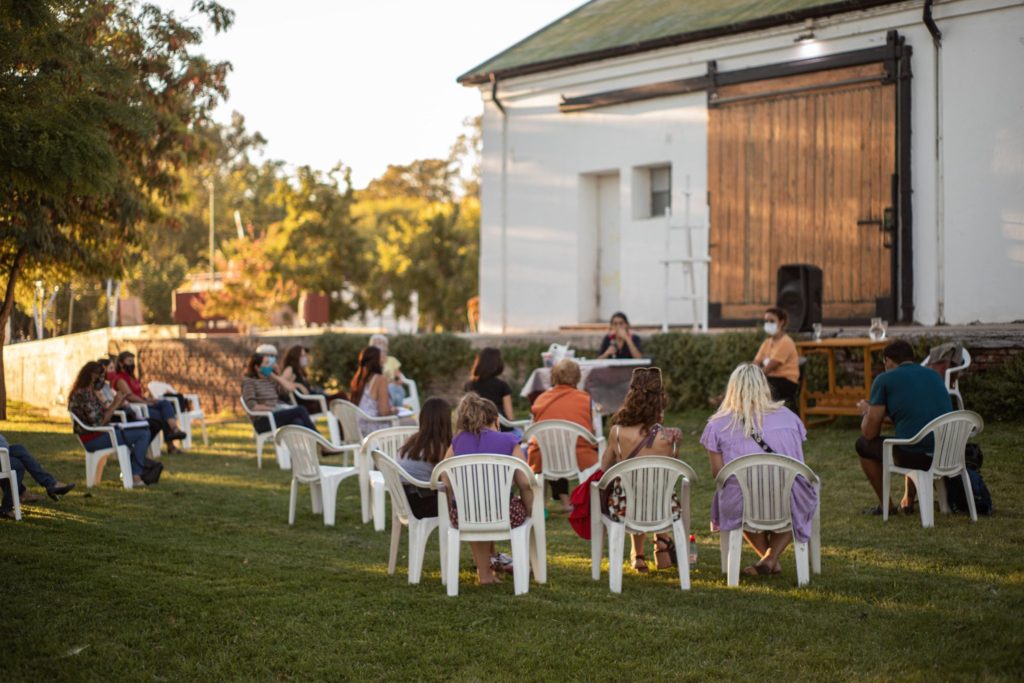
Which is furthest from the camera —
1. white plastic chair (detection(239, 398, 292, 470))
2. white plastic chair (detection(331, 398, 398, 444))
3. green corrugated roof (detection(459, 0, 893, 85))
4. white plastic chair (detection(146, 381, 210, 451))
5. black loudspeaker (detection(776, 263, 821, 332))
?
green corrugated roof (detection(459, 0, 893, 85))

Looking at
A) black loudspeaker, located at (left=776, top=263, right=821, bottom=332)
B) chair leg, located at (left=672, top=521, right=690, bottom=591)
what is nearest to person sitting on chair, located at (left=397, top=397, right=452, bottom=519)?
chair leg, located at (left=672, top=521, right=690, bottom=591)

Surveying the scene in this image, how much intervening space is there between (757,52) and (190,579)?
12.0 metres

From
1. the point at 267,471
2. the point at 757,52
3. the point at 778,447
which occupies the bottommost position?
the point at 267,471

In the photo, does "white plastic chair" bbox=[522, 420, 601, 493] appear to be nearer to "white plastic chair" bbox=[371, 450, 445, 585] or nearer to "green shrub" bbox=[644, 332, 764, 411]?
"white plastic chair" bbox=[371, 450, 445, 585]

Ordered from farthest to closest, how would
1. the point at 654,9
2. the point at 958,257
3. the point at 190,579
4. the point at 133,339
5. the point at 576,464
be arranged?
the point at 133,339
the point at 654,9
the point at 958,257
the point at 576,464
the point at 190,579

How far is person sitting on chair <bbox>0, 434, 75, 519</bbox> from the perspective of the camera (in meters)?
9.12

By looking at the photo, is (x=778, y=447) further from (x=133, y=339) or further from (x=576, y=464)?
(x=133, y=339)

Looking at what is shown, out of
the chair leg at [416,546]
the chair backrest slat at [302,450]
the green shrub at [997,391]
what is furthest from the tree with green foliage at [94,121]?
the green shrub at [997,391]

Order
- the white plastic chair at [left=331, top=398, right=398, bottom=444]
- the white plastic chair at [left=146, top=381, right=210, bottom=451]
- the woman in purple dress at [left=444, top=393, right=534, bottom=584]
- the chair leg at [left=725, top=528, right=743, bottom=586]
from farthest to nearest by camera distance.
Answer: the white plastic chair at [left=146, top=381, right=210, bottom=451], the white plastic chair at [left=331, top=398, right=398, bottom=444], the woman in purple dress at [left=444, top=393, right=534, bottom=584], the chair leg at [left=725, top=528, right=743, bottom=586]

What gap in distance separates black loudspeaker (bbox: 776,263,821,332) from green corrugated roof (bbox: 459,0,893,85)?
13.0 ft

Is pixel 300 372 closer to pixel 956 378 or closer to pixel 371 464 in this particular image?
pixel 371 464

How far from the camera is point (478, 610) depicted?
651 centimetres

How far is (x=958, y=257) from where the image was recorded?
48.1 feet

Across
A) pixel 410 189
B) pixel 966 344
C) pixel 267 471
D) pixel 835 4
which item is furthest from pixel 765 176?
pixel 410 189
